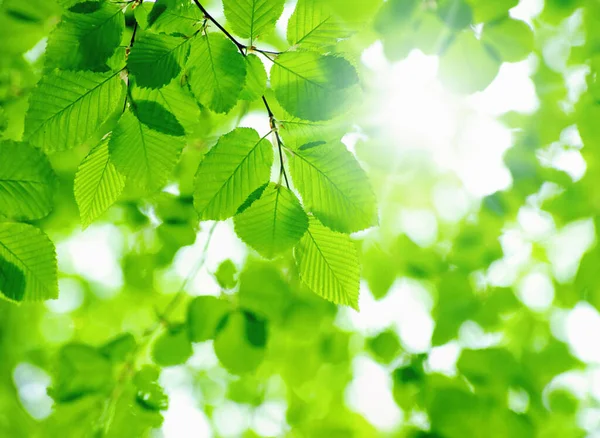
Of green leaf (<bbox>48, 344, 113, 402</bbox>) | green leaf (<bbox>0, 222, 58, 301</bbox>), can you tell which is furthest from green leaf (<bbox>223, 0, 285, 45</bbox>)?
green leaf (<bbox>48, 344, 113, 402</bbox>)

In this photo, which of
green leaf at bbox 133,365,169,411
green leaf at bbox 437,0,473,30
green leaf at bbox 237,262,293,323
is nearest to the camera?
green leaf at bbox 437,0,473,30

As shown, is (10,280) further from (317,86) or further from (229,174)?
(317,86)

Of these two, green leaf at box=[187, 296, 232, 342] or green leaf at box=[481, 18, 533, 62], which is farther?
green leaf at box=[187, 296, 232, 342]

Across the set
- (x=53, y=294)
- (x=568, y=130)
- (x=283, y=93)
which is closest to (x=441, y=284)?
(x=568, y=130)

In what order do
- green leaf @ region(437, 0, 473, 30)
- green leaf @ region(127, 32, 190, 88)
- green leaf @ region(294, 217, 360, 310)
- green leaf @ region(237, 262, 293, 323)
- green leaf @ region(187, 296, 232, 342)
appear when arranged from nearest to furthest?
green leaf @ region(127, 32, 190, 88) → green leaf @ region(294, 217, 360, 310) → green leaf @ region(437, 0, 473, 30) → green leaf @ region(187, 296, 232, 342) → green leaf @ region(237, 262, 293, 323)

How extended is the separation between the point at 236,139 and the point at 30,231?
1.47 feet

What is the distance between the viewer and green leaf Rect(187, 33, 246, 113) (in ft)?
2.36

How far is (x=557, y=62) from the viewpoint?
191 cm

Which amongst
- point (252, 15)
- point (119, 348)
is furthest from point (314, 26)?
point (119, 348)

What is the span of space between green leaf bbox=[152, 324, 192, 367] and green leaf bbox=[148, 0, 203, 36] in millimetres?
1150

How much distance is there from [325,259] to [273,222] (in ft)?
0.46

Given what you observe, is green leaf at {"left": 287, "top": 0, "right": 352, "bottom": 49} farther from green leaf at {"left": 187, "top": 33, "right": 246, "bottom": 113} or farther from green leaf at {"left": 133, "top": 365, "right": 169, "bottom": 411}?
green leaf at {"left": 133, "top": 365, "right": 169, "bottom": 411}

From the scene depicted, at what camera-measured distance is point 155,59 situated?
71 centimetres

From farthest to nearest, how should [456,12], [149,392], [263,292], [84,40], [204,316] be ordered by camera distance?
[263,292] < [204,316] < [149,392] < [456,12] < [84,40]
